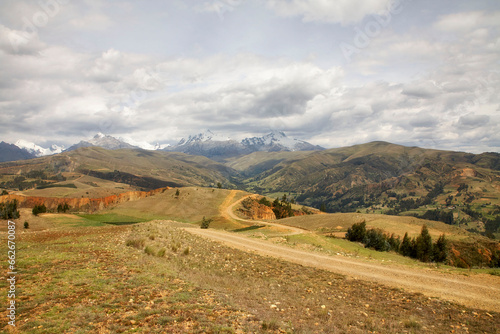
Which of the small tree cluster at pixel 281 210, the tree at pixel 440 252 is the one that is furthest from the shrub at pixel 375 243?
the small tree cluster at pixel 281 210

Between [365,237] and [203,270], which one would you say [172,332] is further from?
[365,237]

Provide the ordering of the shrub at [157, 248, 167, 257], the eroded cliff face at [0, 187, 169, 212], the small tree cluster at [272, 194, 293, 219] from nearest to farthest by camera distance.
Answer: the shrub at [157, 248, 167, 257] → the small tree cluster at [272, 194, 293, 219] → the eroded cliff face at [0, 187, 169, 212]

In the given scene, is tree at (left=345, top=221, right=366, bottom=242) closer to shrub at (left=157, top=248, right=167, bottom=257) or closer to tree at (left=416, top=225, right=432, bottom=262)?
tree at (left=416, top=225, right=432, bottom=262)

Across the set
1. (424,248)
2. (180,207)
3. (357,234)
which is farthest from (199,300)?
(180,207)

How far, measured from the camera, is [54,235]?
1032 inches

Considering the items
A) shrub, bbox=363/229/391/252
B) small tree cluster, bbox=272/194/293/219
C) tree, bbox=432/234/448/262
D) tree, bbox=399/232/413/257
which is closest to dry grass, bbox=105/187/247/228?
small tree cluster, bbox=272/194/293/219

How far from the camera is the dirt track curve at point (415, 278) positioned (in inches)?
599

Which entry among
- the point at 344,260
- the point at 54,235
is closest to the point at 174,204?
the point at 54,235

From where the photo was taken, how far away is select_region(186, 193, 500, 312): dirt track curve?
15227 millimetres

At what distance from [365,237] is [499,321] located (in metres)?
31.6

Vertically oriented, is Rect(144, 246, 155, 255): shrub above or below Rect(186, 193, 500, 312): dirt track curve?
above

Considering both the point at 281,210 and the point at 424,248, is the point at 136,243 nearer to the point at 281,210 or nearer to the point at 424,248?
the point at 424,248

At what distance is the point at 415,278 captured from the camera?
18.9 metres

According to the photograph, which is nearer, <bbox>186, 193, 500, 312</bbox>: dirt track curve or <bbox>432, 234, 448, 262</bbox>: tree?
<bbox>186, 193, 500, 312</bbox>: dirt track curve
